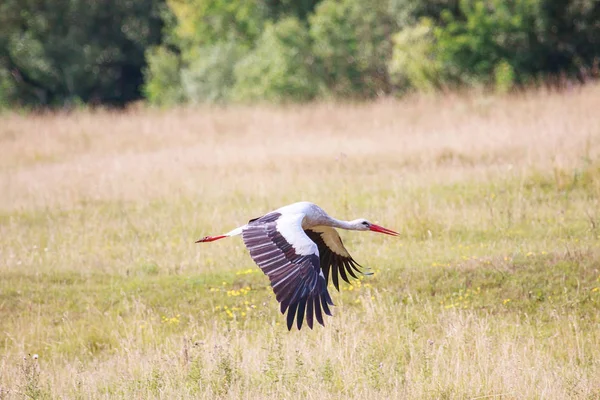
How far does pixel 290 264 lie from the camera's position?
636cm

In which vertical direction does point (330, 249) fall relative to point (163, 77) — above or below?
above

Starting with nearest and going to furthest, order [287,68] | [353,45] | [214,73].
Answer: [287,68], [353,45], [214,73]

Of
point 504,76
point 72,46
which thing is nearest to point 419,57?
point 504,76

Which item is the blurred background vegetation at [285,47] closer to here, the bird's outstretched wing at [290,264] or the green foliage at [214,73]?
the green foliage at [214,73]

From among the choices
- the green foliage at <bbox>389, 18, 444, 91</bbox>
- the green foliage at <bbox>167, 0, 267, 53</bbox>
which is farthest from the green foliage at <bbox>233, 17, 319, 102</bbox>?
the green foliage at <bbox>167, 0, 267, 53</bbox>

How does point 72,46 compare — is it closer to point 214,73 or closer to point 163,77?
point 163,77

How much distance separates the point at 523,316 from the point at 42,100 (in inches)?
1266

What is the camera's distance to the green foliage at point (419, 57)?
81.4 ft

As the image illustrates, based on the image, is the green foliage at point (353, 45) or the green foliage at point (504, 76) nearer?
the green foliage at point (504, 76)

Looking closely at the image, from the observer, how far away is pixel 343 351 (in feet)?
23.2

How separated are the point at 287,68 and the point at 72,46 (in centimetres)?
1209

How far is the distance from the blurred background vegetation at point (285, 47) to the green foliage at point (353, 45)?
0.12 feet

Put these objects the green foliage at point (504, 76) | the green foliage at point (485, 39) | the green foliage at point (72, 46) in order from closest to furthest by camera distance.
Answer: the green foliage at point (504, 76) < the green foliage at point (485, 39) < the green foliage at point (72, 46)

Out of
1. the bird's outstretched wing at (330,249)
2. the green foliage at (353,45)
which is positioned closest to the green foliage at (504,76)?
the green foliage at (353,45)
